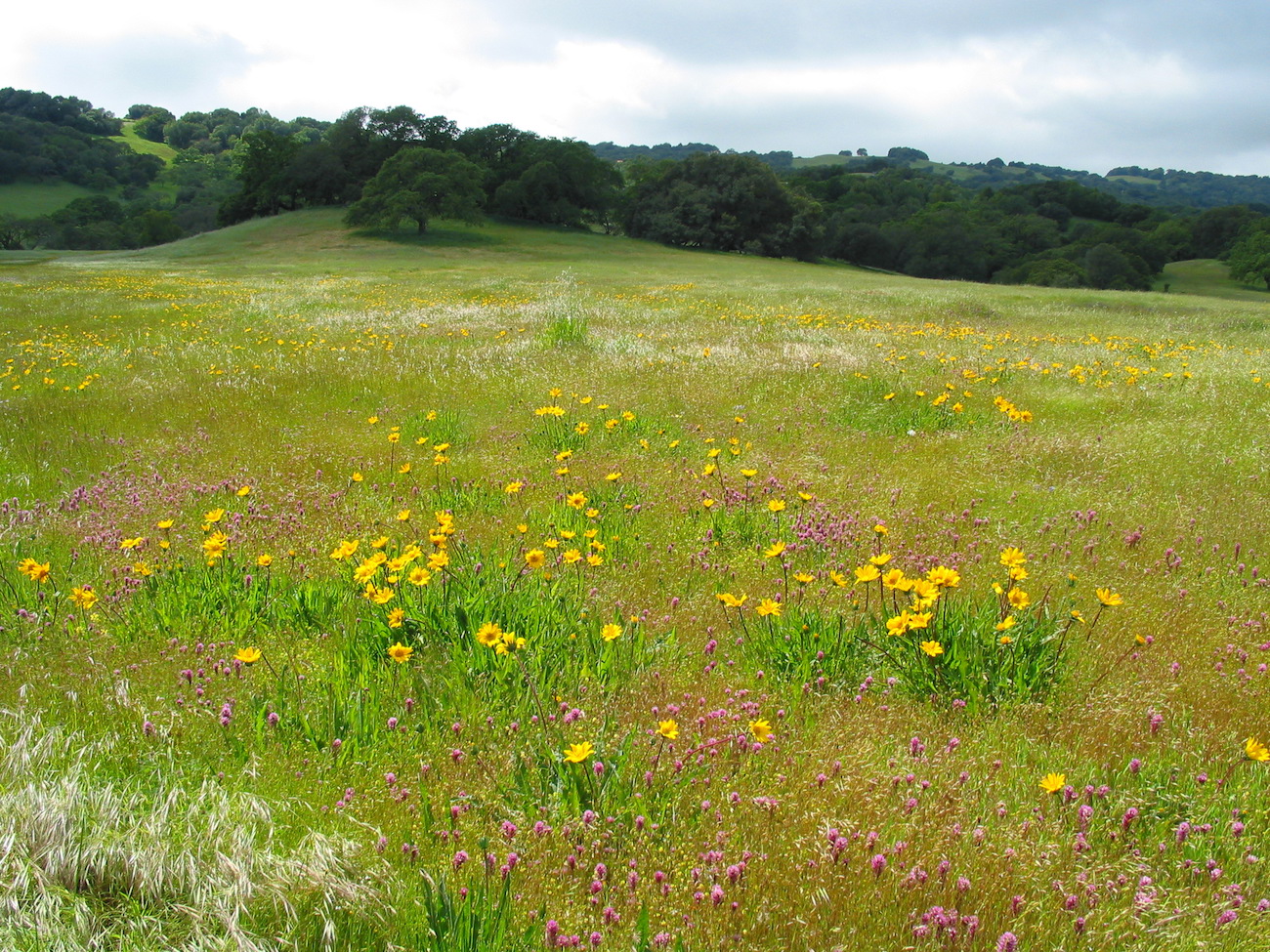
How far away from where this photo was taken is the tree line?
67.8 m

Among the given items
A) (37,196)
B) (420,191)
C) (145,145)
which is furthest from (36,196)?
(420,191)

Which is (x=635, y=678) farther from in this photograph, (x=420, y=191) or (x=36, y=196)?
(x=36, y=196)

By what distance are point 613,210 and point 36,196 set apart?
9551 cm

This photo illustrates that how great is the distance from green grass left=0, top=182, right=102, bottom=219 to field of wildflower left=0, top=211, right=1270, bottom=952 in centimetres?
12752

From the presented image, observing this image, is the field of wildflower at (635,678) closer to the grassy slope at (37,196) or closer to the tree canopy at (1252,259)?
the tree canopy at (1252,259)

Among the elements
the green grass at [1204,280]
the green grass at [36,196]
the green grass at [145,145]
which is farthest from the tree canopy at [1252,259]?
the green grass at [145,145]

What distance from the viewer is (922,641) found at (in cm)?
349

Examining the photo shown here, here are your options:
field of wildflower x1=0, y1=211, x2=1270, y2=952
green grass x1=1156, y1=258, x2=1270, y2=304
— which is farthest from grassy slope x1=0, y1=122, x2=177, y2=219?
green grass x1=1156, y1=258, x2=1270, y2=304

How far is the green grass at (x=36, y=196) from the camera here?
10370cm

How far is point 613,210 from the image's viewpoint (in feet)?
261

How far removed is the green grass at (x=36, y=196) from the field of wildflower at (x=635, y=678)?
12752 centimetres

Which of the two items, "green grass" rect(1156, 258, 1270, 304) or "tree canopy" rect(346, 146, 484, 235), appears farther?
"green grass" rect(1156, 258, 1270, 304)

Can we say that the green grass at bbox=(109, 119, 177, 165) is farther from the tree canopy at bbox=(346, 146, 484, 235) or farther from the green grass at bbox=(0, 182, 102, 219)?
the tree canopy at bbox=(346, 146, 484, 235)

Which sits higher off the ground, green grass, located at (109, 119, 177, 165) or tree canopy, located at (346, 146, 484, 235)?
green grass, located at (109, 119, 177, 165)
